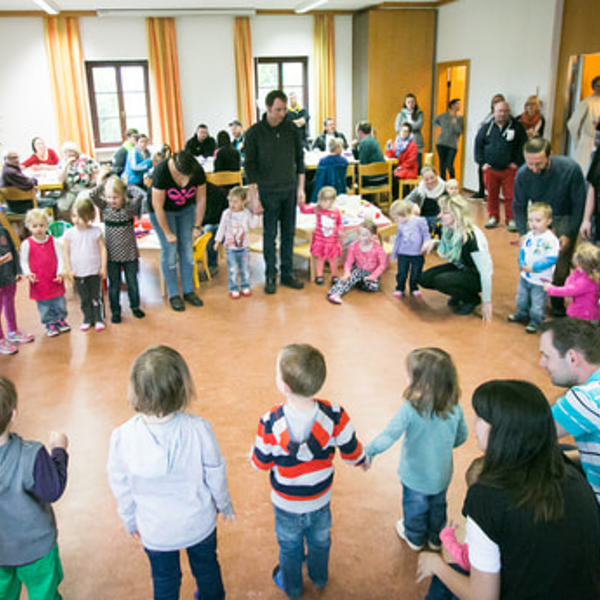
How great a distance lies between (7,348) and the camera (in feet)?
13.9

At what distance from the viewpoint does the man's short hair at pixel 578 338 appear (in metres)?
2.06

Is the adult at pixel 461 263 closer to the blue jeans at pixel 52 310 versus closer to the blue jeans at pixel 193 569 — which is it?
the blue jeans at pixel 193 569

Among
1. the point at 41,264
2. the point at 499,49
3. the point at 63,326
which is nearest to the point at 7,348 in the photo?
the point at 63,326

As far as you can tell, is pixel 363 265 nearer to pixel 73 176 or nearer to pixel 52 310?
pixel 52 310

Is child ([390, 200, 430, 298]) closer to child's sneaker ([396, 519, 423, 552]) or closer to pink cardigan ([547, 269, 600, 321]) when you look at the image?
pink cardigan ([547, 269, 600, 321])

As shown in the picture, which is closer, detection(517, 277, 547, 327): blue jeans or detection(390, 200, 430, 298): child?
detection(517, 277, 547, 327): blue jeans

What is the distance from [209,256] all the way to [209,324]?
1485 millimetres

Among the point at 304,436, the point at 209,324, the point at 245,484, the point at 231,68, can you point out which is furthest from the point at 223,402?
the point at 231,68

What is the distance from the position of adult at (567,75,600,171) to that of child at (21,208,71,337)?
589cm

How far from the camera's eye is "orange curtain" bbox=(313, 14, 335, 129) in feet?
36.2

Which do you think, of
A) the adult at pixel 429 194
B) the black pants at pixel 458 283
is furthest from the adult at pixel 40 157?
the black pants at pixel 458 283

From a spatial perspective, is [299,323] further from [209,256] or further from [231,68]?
[231,68]

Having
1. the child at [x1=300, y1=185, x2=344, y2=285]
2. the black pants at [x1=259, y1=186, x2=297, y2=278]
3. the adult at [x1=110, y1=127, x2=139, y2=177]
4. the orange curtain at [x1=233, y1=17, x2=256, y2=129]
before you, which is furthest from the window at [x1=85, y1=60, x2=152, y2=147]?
the child at [x1=300, y1=185, x2=344, y2=285]

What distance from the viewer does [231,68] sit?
1088 centimetres
